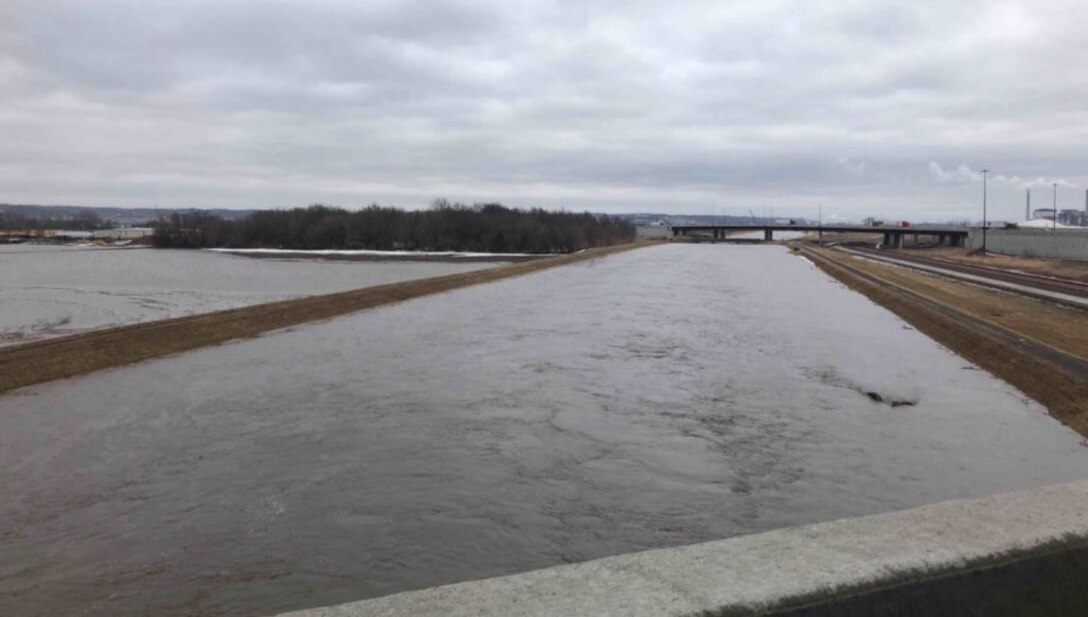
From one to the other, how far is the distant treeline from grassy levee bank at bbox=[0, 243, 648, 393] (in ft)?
337

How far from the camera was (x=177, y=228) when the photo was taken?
157000 millimetres

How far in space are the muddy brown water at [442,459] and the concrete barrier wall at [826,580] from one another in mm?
3837

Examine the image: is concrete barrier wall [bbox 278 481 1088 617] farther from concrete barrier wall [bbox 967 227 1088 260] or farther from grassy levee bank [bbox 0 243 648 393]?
concrete barrier wall [bbox 967 227 1088 260]

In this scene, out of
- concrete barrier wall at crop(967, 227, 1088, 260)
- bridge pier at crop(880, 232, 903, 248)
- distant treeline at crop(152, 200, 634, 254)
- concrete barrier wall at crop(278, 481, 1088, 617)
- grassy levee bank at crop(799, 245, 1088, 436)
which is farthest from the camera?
bridge pier at crop(880, 232, 903, 248)

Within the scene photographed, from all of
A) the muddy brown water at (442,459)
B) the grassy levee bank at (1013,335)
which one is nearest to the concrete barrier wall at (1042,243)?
the grassy levee bank at (1013,335)

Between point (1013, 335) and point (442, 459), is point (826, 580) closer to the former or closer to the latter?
point (442, 459)

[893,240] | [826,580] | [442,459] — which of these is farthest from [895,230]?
[826,580]

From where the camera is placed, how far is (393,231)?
148 m

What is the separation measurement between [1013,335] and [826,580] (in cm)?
2284

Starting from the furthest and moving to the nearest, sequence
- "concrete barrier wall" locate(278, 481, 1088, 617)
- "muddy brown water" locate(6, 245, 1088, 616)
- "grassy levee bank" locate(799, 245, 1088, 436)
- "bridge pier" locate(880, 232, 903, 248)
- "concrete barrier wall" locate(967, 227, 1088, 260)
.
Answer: "bridge pier" locate(880, 232, 903, 248) < "concrete barrier wall" locate(967, 227, 1088, 260) < "grassy levee bank" locate(799, 245, 1088, 436) < "muddy brown water" locate(6, 245, 1088, 616) < "concrete barrier wall" locate(278, 481, 1088, 617)

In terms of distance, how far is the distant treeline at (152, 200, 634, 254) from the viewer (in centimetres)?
13950

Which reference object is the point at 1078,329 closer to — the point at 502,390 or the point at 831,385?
the point at 831,385

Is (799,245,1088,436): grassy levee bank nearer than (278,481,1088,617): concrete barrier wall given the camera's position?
No

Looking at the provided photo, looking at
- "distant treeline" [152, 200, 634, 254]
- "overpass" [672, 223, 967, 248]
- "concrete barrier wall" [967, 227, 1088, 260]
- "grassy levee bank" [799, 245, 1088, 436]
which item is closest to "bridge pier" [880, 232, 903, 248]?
"overpass" [672, 223, 967, 248]
